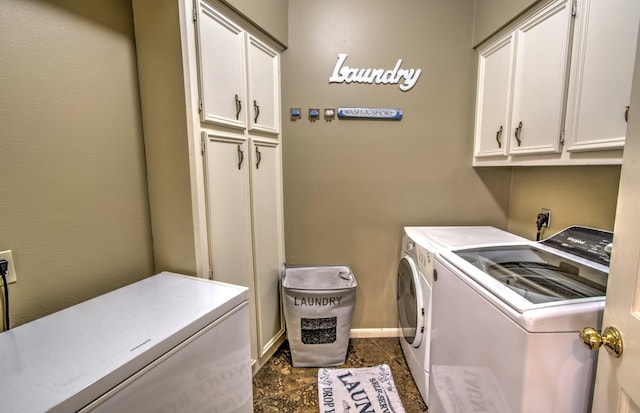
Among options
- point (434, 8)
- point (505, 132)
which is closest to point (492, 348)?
point (505, 132)

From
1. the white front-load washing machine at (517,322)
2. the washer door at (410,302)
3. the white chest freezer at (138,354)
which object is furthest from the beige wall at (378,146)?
the white chest freezer at (138,354)

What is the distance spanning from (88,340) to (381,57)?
2.28m

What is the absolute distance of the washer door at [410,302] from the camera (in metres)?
1.66

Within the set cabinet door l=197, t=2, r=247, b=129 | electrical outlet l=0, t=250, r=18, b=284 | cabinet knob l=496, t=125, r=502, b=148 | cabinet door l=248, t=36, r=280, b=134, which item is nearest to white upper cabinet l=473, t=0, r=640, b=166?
cabinet knob l=496, t=125, r=502, b=148

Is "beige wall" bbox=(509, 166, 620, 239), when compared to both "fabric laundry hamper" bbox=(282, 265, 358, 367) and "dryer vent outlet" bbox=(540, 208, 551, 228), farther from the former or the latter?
"fabric laundry hamper" bbox=(282, 265, 358, 367)

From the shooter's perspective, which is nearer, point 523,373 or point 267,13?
point 523,373

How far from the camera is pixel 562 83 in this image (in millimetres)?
1375

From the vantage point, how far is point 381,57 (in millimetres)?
2135

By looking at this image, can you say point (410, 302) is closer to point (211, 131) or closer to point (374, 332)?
point (374, 332)

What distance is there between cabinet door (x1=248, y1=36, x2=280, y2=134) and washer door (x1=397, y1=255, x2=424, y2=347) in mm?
1323

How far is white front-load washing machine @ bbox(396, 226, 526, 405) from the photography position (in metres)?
1.62

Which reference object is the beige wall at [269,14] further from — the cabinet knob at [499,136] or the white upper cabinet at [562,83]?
the cabinet knob at [499,136]

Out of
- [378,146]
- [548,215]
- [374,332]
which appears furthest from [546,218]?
[374,332]

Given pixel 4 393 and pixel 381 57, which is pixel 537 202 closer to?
pixel 381 57
